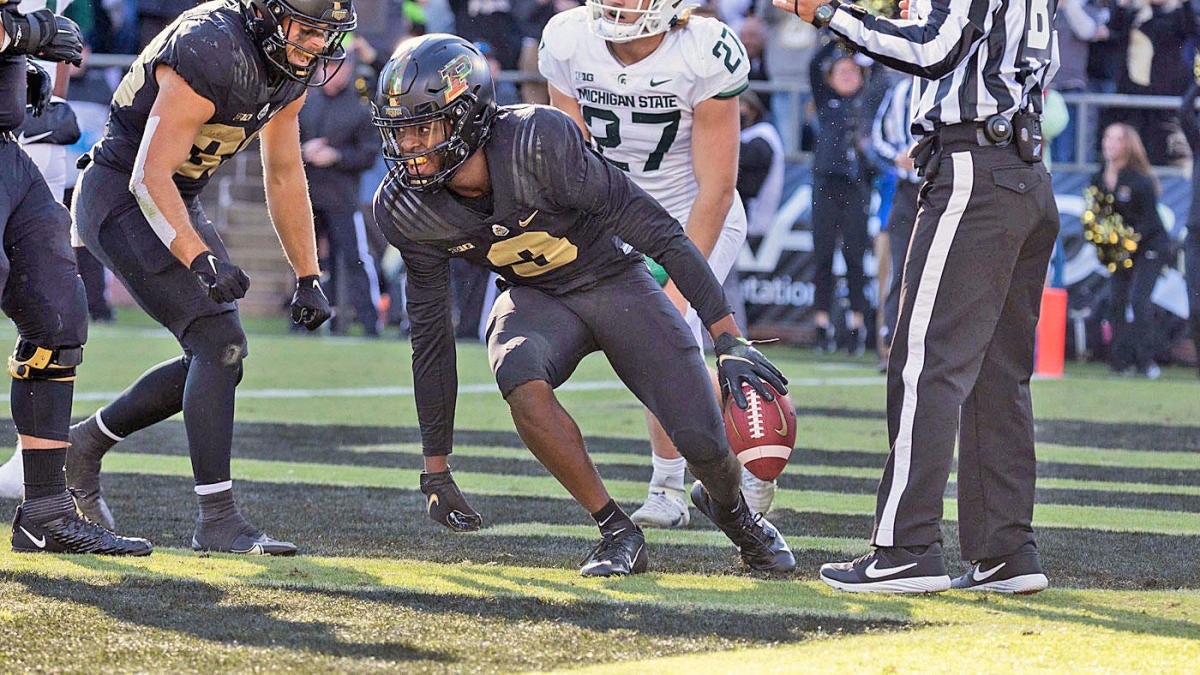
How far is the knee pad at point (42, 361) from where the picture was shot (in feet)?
16.7

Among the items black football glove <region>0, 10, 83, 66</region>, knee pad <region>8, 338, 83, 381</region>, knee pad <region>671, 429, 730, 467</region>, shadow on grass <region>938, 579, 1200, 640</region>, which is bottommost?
shadow on grass <region>938, 579, 1200, 640</region>

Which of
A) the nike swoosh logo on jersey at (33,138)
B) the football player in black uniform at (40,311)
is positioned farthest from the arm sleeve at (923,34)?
the nike swoosh logo on jersey at (33,138)

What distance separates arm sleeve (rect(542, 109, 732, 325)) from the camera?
181 inches

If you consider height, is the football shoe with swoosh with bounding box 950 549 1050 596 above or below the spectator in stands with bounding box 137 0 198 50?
below

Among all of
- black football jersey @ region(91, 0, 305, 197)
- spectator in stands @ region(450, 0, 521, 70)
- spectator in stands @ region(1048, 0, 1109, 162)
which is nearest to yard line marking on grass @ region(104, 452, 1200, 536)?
black football jersey @ region(91, 0, 305, 197)

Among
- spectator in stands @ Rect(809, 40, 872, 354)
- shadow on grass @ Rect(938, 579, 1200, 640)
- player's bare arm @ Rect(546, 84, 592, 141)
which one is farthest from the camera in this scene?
spectator in stands @ Rect(809, 40, 872, 354)

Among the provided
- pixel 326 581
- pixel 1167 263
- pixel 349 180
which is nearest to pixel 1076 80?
pixel 1167 263

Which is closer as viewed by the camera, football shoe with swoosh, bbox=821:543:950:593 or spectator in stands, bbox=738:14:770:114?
football shoe with swoosh, bbox=821:543:950:593

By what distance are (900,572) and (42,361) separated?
247cm

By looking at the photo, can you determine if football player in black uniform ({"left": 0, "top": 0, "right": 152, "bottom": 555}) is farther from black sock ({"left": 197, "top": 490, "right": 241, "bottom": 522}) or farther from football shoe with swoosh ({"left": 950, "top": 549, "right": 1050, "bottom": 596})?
football shoe with swoosh ({"left": 950, "top": 549, "right": 1050, "bottom": 596})

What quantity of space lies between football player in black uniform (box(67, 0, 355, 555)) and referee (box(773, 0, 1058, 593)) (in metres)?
1.54

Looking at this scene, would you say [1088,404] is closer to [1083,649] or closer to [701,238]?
[701,238]

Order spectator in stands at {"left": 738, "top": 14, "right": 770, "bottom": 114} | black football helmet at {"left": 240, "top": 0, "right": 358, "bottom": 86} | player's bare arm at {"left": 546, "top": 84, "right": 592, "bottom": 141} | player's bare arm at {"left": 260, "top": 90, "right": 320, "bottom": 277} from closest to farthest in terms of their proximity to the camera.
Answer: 1. black football helmet at {"left": 240, "top": 0, "right": 358, "bottom": 86}
2. player's bare arm at {"left": 260, "top": 90, "right": 320, "bottom": 277}
3. player's bare arm at {"left": 546, "top": 84, "right": 592, "bottom": 141}
4. spectator in stands at {"left": 738, "top": 14, "right": 770, "bottom": 114}

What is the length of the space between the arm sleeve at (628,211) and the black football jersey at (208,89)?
2.97 feet
